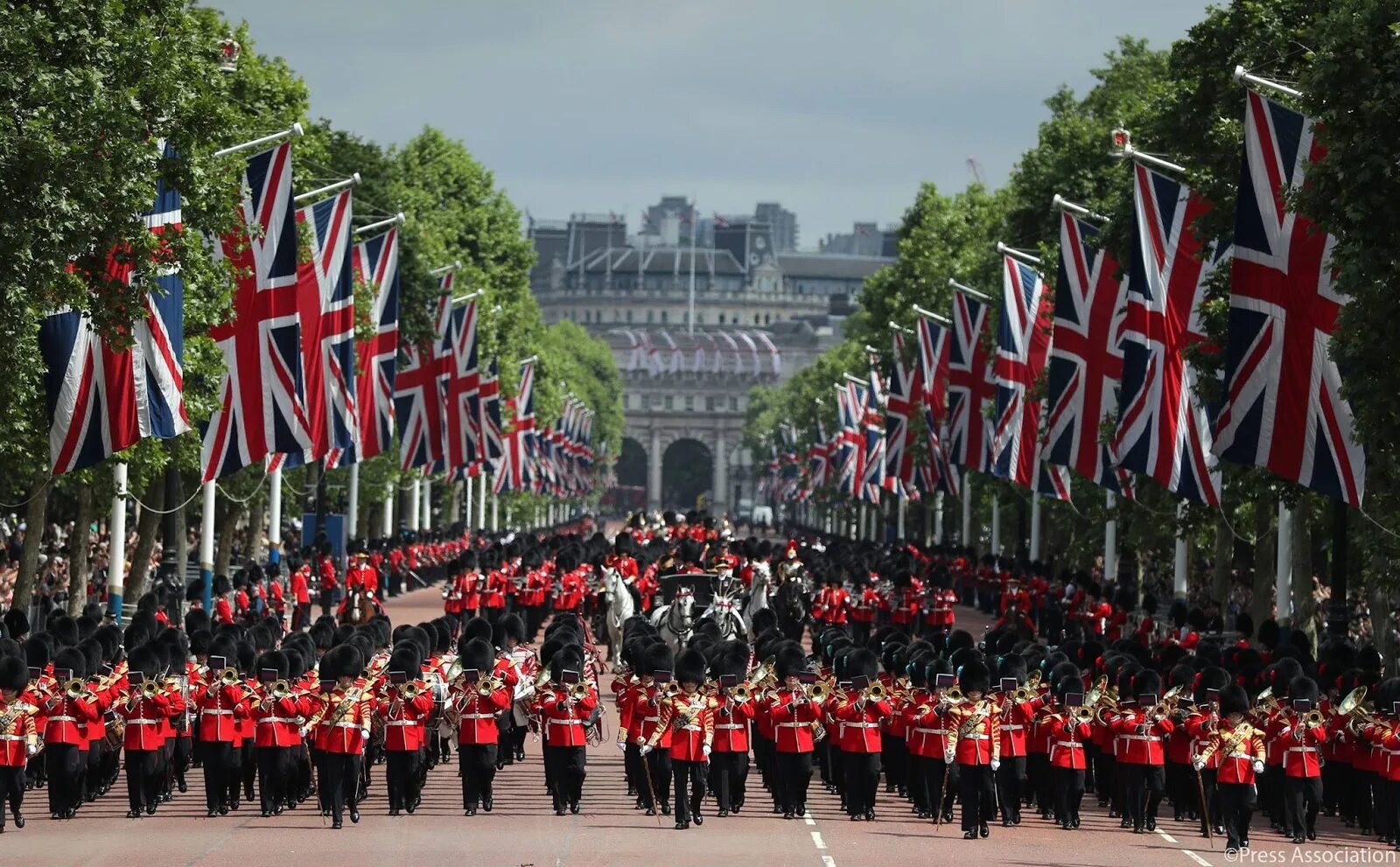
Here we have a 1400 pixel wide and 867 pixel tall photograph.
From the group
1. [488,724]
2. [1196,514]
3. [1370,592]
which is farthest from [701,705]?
[1196,514]

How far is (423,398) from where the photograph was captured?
179ft

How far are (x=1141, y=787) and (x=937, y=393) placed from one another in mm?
Result: 35105

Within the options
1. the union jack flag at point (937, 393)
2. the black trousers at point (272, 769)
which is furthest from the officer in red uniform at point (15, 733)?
the union jack flag at point (937, 393)

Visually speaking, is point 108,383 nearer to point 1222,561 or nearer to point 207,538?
point 207,538

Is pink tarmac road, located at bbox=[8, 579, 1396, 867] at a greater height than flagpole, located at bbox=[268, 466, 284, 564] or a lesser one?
lesser

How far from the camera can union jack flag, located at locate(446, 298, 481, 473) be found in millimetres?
55688

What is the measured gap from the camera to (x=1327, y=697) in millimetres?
24453

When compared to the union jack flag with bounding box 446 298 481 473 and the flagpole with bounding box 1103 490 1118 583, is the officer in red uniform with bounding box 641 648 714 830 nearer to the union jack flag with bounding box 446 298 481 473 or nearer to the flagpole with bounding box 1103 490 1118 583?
the flagpole with bounding box 1103 490 1118 583

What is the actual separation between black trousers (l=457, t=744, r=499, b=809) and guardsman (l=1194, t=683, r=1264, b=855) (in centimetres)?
634

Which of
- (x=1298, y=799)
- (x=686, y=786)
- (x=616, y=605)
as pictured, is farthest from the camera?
(x=616, y=605)

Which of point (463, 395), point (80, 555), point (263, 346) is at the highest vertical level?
point (463, 395)

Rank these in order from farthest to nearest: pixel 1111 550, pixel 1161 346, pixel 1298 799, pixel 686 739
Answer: pixel 1111 550 < pixel 1161 346 < pixel 686 739 < pixel 1298 799

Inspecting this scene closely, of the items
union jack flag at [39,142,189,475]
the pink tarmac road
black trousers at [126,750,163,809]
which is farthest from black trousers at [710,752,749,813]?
union jack flag at [39,142,189,475]

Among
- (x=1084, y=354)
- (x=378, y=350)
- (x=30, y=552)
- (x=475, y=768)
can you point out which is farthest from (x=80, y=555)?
(x=475, y=768)
